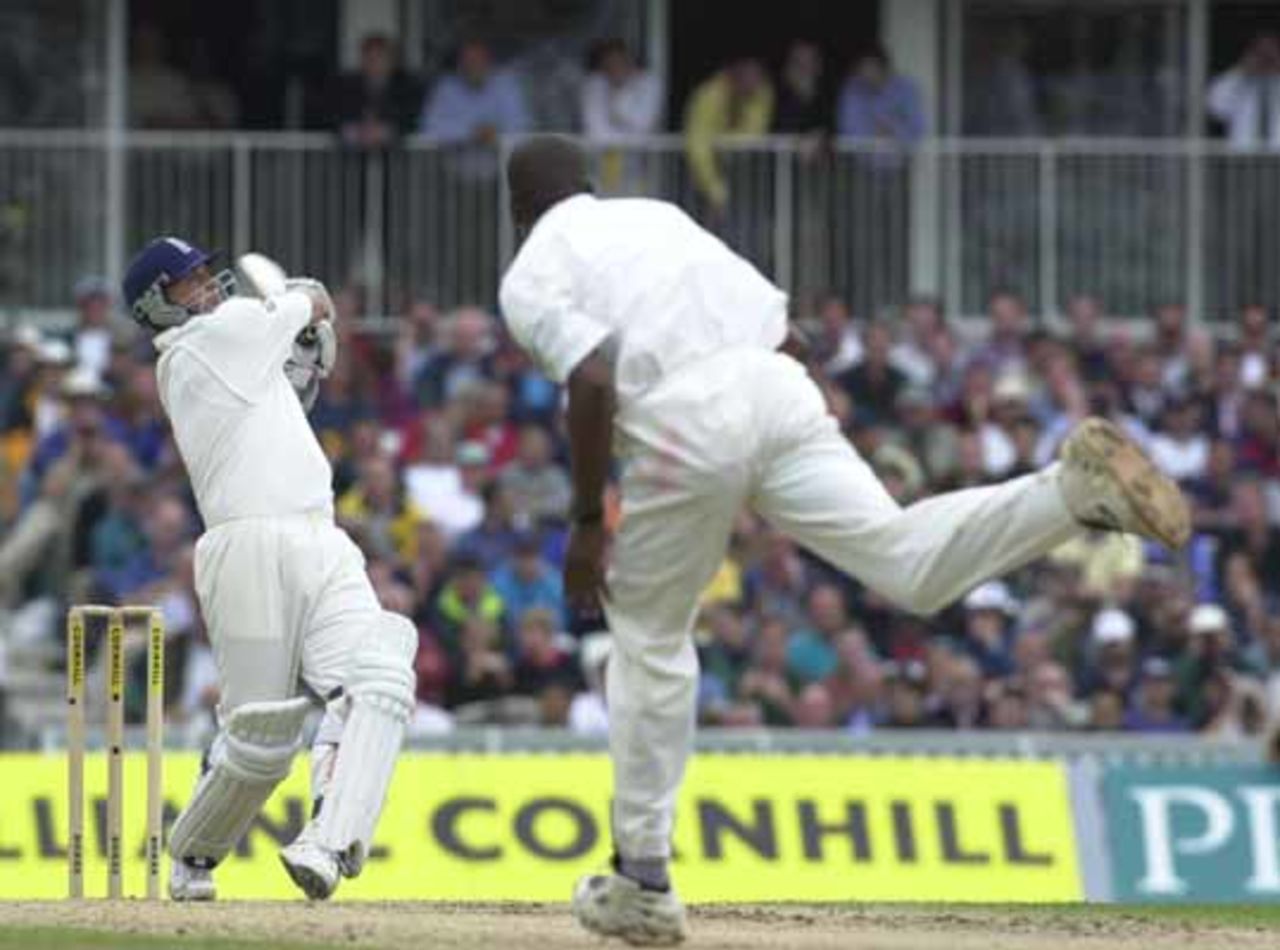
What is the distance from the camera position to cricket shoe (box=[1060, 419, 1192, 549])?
37.8ft

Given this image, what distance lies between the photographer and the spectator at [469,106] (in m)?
27.1

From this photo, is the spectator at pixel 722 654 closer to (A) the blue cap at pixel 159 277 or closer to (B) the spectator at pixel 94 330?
(B) the spectator at pixel 94 330

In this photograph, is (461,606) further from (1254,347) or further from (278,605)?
(278,605)

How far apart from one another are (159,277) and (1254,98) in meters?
14.6

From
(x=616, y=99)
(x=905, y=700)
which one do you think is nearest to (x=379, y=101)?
(x=616, y=99)

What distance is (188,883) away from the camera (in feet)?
48.1

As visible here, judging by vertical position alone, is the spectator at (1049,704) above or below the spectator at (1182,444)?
below

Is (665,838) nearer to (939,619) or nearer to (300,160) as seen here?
(939,619)

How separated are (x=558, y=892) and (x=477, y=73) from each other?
852 centimetres

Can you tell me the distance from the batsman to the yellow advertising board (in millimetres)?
5376

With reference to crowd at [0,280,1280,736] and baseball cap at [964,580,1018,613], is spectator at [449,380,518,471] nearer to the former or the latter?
crowd at [0,280,1280,736]

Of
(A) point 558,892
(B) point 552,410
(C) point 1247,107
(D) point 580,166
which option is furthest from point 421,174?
(D) point 580,166

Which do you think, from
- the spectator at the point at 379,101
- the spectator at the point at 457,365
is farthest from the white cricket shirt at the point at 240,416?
the spectator at the point at 379,101

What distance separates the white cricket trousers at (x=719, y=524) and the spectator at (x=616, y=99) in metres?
15.4
